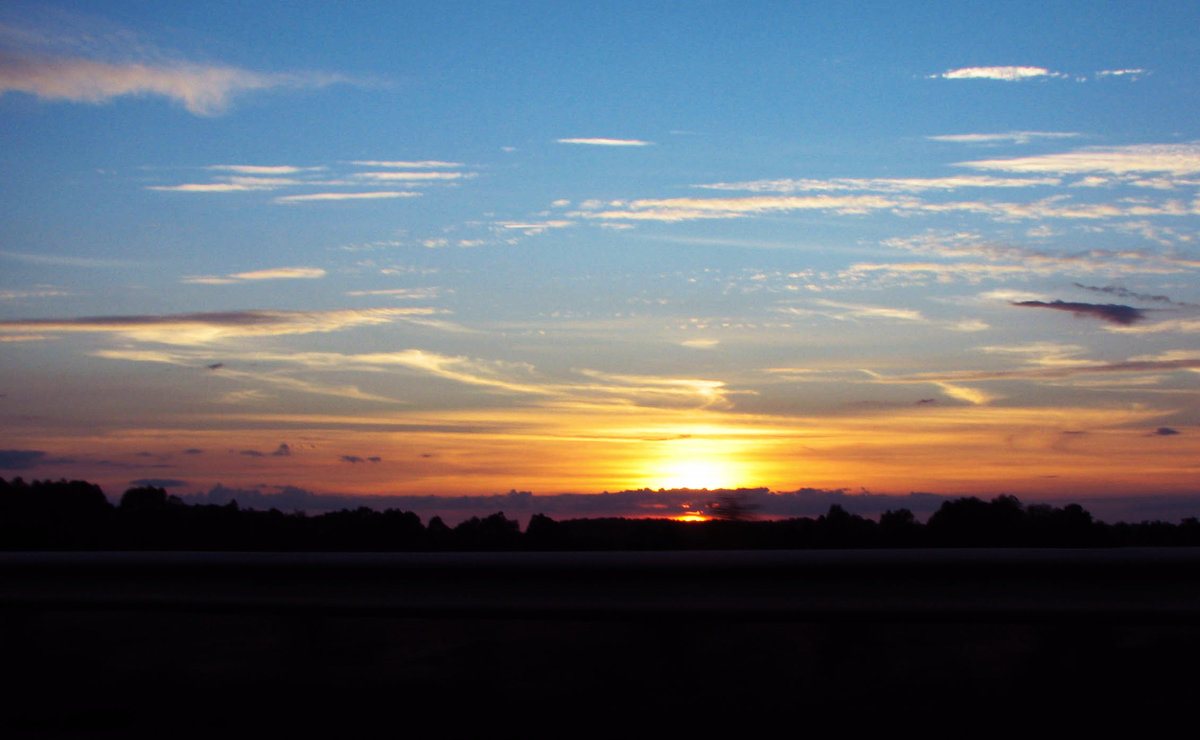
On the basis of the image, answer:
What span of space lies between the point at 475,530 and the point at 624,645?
7.12 ft

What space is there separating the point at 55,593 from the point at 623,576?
345cm

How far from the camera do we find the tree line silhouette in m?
7.24

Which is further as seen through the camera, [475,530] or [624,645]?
[475,530]

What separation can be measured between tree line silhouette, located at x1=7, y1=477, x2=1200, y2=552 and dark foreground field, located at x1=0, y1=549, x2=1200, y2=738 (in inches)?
37.3

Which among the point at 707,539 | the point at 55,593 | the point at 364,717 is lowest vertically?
the point at 364,717

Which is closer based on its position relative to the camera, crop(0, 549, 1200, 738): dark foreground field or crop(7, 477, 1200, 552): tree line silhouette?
crop(0, 549, 1200, 738): dark foreground field

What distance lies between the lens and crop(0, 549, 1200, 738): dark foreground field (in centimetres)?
543

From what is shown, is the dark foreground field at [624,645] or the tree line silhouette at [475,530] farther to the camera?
the tree line silhouette at [475,530]

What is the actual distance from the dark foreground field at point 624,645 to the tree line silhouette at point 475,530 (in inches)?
37.3

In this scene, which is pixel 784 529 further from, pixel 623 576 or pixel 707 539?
pixel 623 576

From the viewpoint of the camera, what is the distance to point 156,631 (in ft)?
22.6

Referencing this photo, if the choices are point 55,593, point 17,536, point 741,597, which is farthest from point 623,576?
point 17,536

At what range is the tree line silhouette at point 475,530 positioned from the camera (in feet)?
23.7

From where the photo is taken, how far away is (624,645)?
20.1ft
